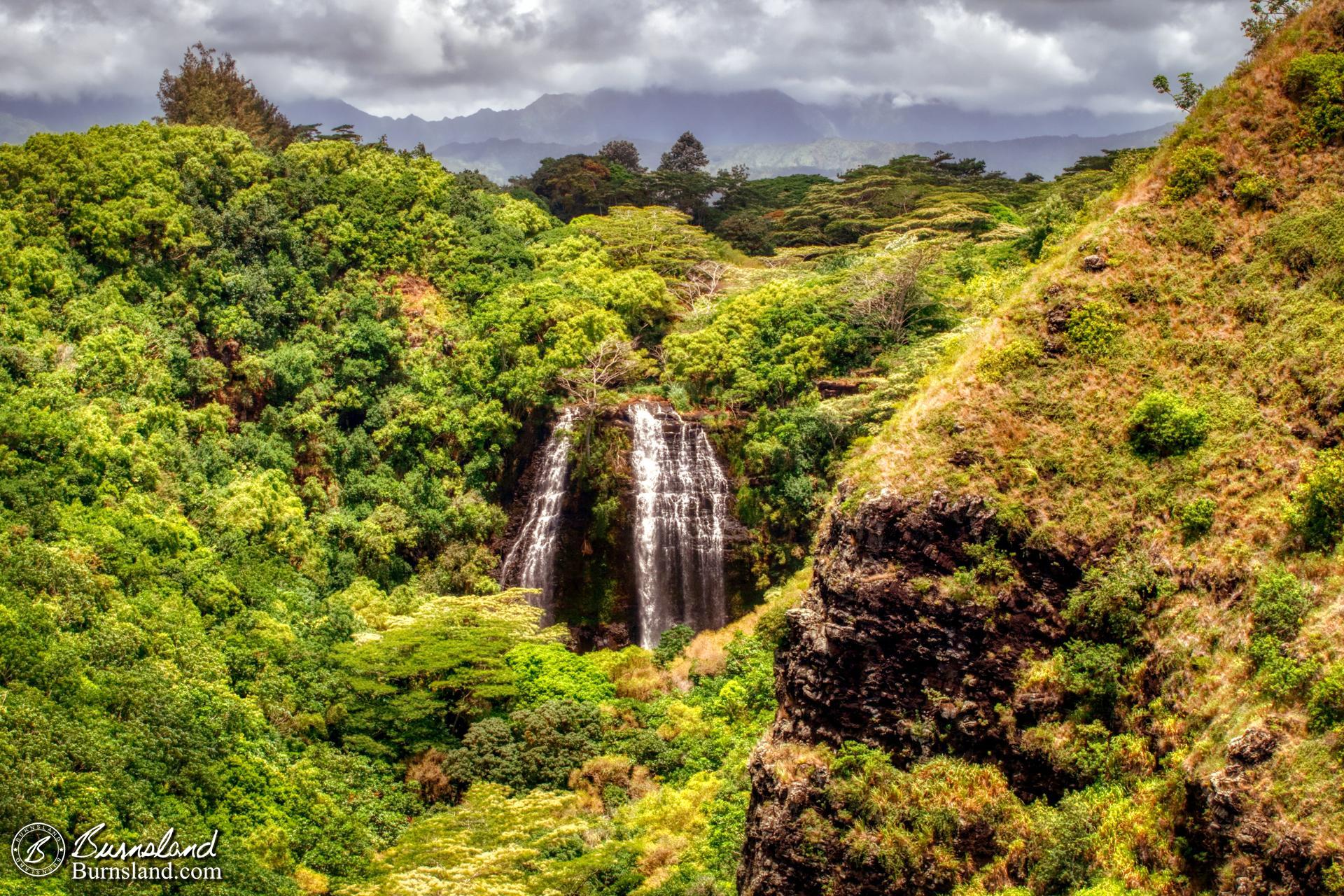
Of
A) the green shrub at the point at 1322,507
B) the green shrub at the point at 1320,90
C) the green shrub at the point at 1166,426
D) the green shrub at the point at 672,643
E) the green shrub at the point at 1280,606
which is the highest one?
the green shrub at the point at 1320,90

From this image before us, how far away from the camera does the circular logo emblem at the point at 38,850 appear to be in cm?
1596

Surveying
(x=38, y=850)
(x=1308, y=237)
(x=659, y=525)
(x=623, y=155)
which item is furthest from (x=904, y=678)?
(x=623, y=155)

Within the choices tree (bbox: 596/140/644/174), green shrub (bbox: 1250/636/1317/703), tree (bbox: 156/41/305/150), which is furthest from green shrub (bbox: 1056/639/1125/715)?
tree (bbox: 596/140/644/174)

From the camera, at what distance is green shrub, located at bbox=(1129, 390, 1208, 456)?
1605cm

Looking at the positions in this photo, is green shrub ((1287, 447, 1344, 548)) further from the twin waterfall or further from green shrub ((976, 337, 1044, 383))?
the twin waterfall

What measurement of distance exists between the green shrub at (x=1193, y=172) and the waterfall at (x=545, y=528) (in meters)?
21.0

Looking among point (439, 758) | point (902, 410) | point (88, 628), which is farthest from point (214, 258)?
point (902, 410)

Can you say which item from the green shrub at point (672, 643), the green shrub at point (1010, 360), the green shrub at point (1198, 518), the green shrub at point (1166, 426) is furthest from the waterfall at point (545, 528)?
the green shrub at point (1198, 518)

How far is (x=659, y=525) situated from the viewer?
32812 millimetres

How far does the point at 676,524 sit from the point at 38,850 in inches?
795

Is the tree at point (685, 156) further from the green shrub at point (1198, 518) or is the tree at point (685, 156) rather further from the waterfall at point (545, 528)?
the green shrub at point (1198, 518)

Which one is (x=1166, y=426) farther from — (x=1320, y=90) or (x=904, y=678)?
(x=1320, y=90)

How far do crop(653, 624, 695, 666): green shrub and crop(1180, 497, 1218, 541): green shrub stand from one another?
16050 mm

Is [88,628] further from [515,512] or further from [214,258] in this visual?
[214,258]
